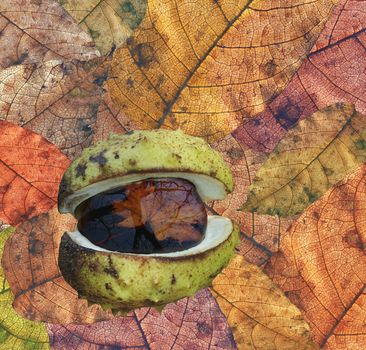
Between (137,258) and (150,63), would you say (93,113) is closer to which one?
(150,63)

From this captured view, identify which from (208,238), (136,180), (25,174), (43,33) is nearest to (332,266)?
(208,238)

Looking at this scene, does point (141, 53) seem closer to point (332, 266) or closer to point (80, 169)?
point (80, 169)

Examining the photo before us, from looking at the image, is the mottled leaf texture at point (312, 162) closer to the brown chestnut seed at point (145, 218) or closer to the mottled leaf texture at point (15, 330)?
the brown chestnut seed at point (145, 218)

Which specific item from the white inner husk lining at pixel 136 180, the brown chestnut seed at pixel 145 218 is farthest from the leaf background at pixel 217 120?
the brown chestnut seed at pixel 145 218

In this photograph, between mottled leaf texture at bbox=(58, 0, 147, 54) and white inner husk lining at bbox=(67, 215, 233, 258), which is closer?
white inner husk lining at bbox=(67, 215, 233, 258)

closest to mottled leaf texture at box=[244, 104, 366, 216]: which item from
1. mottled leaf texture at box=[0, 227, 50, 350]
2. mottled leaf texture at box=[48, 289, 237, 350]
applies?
mottled leaf texture at box=[48, 289, 237, 350]

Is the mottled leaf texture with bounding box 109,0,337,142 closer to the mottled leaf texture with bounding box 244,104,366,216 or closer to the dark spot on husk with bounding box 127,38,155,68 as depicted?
the dark spot on husk with bounding box 127,38,155,68
